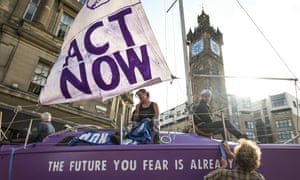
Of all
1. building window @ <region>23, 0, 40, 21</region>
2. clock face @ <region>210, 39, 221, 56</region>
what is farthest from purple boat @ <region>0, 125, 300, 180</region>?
clock face @ <region>210, 39, 221, 56</region>

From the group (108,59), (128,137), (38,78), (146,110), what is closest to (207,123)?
(146,110)

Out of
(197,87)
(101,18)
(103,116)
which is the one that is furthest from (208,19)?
(101,18)

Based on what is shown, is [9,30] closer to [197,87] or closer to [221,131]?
[221,131]

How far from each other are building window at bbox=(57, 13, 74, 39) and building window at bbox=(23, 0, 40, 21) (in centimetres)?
134

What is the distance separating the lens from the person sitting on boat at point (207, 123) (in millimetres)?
3429

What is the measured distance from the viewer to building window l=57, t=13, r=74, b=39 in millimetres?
10789

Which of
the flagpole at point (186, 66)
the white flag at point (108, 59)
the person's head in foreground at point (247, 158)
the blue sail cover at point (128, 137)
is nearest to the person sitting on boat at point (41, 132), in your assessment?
the white flag at point (108, 59)

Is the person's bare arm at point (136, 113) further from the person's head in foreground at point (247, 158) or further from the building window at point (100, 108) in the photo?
the building window at point (100, 108)

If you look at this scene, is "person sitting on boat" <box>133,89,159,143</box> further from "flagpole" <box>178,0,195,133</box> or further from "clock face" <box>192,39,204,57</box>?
"clock face" <box>192,39,204,57</box>

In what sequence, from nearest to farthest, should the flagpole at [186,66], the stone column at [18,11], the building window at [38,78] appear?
the flagpole at [186,66] < the stone column at [18,11] < the building window at [38,78]

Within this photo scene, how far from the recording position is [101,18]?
3.78 meters

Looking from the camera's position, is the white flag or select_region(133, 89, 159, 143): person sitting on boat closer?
select_region(133, 89, 159, 143): person sitting on boat

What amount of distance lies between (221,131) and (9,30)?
9808 mm

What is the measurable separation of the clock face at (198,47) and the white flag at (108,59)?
165 ft
